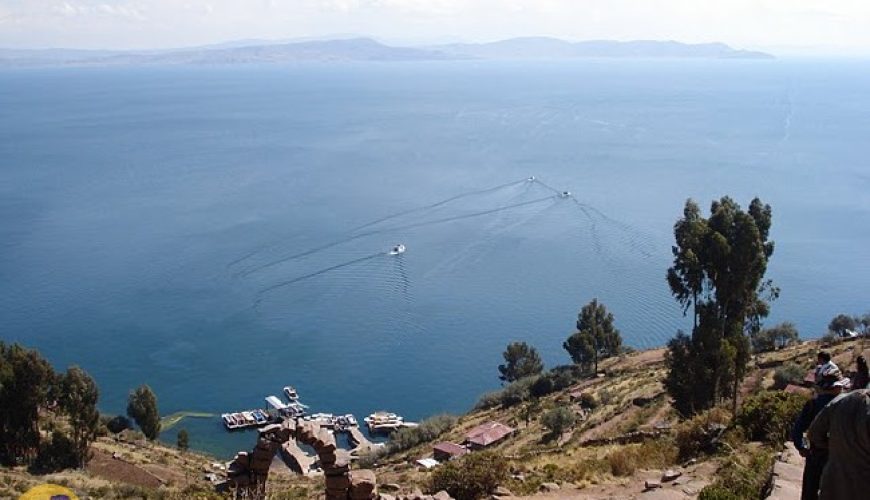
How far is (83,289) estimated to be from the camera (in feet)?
211

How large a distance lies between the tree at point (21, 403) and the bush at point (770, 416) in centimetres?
2632

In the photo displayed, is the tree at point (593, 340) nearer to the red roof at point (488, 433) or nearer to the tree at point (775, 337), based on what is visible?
the tree at point (775, 337)

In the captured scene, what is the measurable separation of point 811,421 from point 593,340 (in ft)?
130

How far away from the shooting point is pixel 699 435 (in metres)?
15.3

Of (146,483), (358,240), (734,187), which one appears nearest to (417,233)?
(358,240)

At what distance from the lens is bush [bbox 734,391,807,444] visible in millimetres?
13320

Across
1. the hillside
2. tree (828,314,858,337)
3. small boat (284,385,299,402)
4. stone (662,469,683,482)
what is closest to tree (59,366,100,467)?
the hillside

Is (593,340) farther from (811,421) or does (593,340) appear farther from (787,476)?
(811,421)

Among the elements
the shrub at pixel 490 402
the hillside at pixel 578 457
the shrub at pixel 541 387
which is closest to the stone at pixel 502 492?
the hillside at pixel 578 457

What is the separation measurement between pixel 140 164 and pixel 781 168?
92.6 meters

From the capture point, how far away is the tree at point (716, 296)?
80.3 ft

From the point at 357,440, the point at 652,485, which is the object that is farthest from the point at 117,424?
the point at 652,485

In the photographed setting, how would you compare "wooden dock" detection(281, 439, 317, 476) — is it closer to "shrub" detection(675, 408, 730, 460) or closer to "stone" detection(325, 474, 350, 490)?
"shrub" detection(675, 408, 730, 460)

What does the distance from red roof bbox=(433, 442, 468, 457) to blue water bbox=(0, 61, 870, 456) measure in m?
19.6
